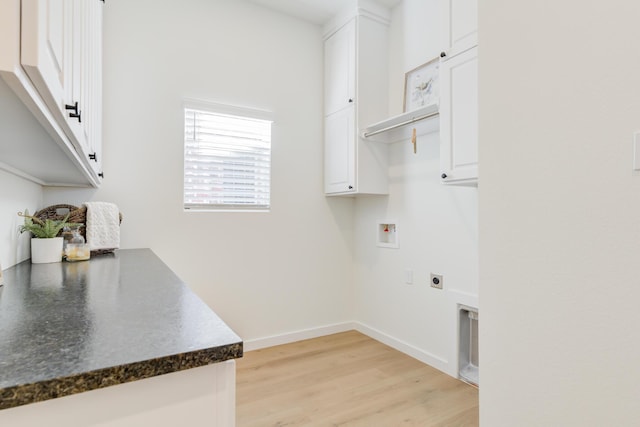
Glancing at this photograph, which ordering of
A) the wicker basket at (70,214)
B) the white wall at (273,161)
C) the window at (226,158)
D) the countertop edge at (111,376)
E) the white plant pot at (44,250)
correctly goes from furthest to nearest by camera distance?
the window at (226,158), the white wall at (273,161), the wicker basket at (70,214), the white plant pot at (44,250), the countertop edge at (111,376)

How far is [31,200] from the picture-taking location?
1.91 meters

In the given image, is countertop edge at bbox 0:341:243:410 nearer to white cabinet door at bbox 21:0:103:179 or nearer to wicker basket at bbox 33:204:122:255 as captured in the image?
white cabinet door at bbox 21:0:103:179

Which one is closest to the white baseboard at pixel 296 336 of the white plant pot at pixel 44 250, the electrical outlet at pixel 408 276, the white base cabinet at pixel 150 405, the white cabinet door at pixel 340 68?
the electrical outlet at pixel 408 276

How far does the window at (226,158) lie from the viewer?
8.91ft

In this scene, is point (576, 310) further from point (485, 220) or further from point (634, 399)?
point (485, 220)

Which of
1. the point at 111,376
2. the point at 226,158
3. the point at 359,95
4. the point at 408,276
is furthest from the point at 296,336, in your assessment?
the point at 111,376

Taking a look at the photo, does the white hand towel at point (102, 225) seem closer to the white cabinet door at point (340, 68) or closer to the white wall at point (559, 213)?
the white cabinet door at point (340, 68)

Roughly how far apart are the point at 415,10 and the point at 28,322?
10.3 ft

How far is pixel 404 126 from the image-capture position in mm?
2604

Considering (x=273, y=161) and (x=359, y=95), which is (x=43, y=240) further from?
(x=359, y=95)

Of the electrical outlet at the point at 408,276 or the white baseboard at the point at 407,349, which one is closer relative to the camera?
the white baseboard at the point at 407,349

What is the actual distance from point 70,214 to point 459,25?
8.63 ft

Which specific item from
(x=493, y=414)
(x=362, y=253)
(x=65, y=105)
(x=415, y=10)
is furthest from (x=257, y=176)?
(x=493, y=414)

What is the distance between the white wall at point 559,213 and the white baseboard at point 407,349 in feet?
3.72
